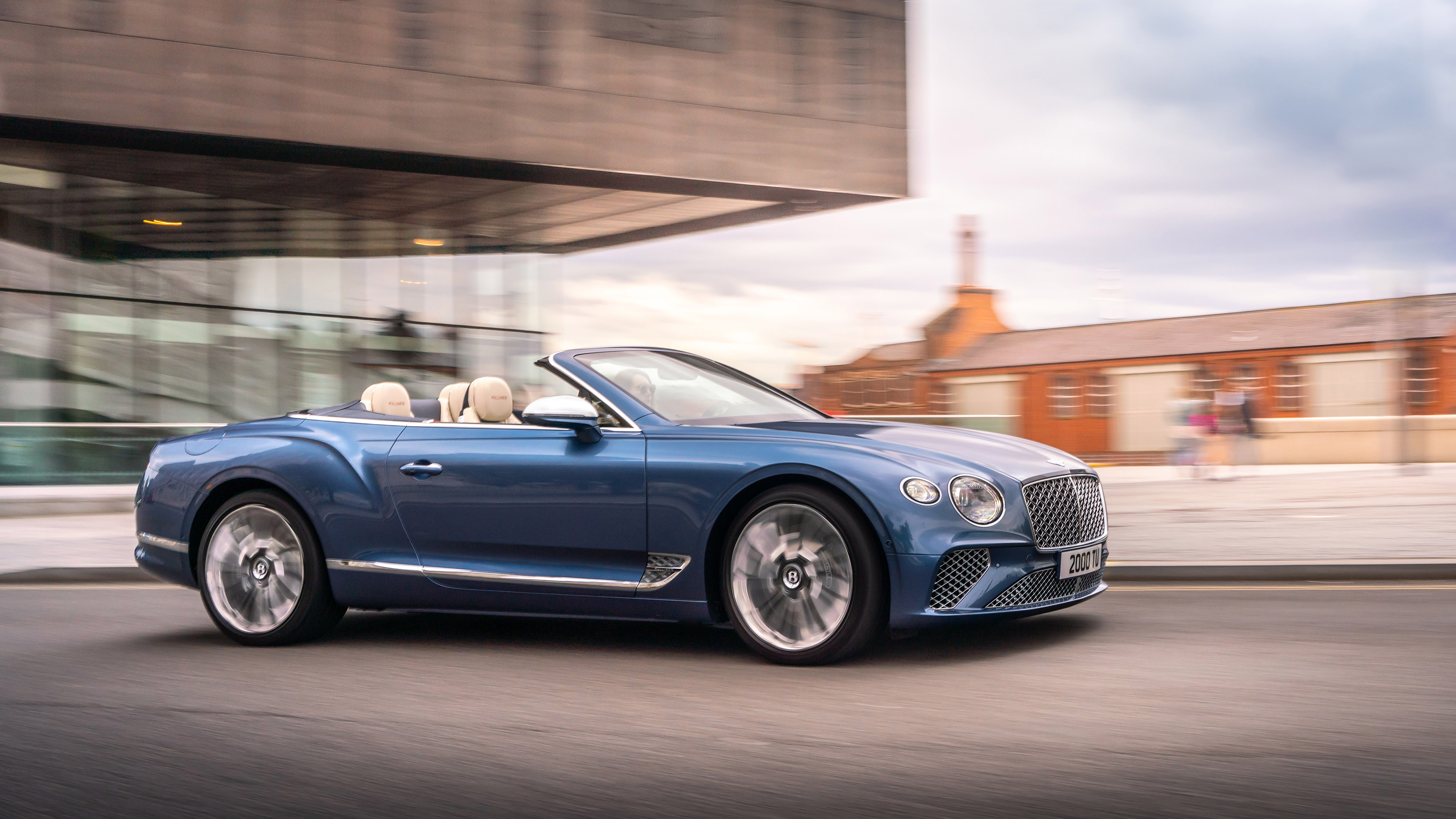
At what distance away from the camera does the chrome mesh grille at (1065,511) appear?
5410 mm

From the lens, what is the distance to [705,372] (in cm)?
669

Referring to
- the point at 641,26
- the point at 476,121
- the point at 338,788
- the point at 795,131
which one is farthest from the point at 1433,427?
the point at 338,788

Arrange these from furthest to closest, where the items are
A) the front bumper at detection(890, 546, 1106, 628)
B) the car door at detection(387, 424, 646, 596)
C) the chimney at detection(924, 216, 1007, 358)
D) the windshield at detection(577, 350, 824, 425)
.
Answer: the chimney at detection(924, 216, 1007, 358)
the windshield at detection(577, 350, 824, 425)
the car door at detection(387, 424, 646, 596)
the front bumper at detection(890, 546, 1106, 628)

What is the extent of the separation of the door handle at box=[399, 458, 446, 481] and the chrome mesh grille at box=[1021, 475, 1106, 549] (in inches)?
102

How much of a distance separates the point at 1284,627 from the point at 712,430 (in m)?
2.87

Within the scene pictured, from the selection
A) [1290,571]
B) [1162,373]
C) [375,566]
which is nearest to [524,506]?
[375,566]

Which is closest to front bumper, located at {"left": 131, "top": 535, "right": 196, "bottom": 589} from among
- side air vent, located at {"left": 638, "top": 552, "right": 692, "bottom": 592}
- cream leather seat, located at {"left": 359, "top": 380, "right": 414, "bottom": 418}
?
cream leather seat, located at {"left": 359, "top": 380, "right": 414, "bottom": 418}

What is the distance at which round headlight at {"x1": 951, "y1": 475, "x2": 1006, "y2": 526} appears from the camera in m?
5.21

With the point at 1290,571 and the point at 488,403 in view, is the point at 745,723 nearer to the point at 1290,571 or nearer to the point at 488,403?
the point at 488,403

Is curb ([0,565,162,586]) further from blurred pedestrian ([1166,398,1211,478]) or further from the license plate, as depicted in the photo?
blurred pedestrian ([1166,398,1211,478])

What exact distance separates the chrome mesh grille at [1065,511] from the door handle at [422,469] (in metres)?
2.60

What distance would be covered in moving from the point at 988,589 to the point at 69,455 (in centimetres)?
1712

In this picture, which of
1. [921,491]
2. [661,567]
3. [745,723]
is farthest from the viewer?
[661,567]

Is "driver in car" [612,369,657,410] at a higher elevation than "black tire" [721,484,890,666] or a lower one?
higher
